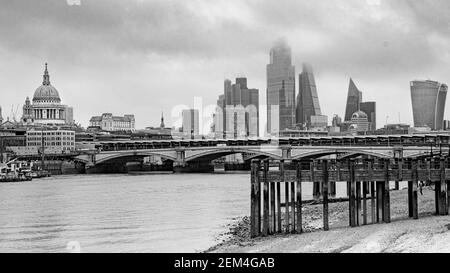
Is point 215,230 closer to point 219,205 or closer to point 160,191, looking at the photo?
point 219,205

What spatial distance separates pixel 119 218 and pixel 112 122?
142 meters

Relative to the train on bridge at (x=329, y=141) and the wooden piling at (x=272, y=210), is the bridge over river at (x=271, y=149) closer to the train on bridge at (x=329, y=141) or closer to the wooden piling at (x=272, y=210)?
the train on bridge at (x=329, y=141)

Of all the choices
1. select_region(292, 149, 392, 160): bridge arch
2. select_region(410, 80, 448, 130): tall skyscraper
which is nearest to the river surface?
select_region(410, 80, 448, 130): tall skyscraper

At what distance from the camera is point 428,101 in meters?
58.6

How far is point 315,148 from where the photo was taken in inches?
2692

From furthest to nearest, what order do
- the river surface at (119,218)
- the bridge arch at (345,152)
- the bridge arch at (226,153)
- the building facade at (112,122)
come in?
the building facade at (112,122), the bridge arch at (226,153), the bridge arch at (345,152), the river surface at (119,218)

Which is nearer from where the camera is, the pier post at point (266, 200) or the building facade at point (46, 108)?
the pier post at point (266, 200)

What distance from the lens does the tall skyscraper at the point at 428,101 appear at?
53.8 meters

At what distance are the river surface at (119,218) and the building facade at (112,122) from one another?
390 feet

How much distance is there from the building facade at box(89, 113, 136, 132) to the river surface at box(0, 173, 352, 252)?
118971 mm

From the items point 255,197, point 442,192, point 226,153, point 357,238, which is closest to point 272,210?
point 255,197

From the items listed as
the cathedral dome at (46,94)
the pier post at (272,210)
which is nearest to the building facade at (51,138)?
the cathedral dome at (46,94)
